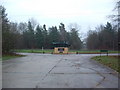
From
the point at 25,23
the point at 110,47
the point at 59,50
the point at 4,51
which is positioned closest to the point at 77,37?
the point at 110,47

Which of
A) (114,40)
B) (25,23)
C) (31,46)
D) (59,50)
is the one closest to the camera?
(59,50)

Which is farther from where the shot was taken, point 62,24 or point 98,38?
point 62,24

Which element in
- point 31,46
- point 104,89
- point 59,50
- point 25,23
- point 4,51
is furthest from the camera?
point 25,23

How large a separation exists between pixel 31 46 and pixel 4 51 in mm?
60832

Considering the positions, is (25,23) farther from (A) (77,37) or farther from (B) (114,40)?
(B) (114,40)

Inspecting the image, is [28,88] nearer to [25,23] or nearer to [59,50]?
[59,50]

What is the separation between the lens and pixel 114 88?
7.39 metres

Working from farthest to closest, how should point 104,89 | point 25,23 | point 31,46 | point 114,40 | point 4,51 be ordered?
point 25,23 → point 31,46 → point 114,40 → point 4,51 → point 104,89

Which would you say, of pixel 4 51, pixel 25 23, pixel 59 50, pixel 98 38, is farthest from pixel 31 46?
pixel 4 51

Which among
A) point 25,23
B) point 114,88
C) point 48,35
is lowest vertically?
point 114,88

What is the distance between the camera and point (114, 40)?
8562 centimetres

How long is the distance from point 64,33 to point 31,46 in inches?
715

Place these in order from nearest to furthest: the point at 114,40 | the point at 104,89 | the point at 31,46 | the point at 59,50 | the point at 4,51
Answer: the point at 104,89
the point at 4,51
the point at 59,50
the point at 114,40
the point at 31,46

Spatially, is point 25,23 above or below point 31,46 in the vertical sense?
above
